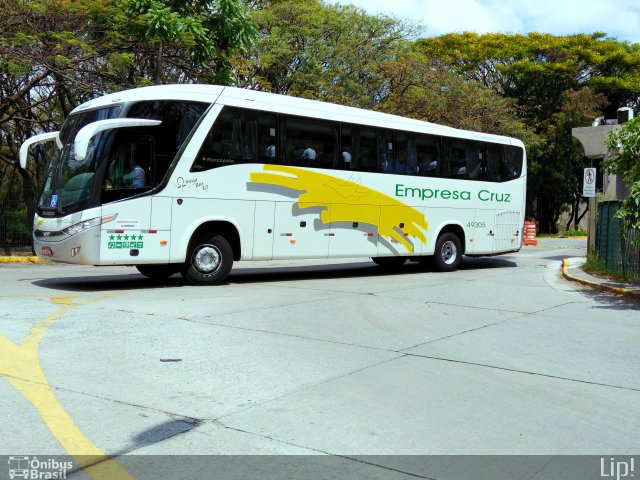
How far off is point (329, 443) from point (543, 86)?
4274 centimetres

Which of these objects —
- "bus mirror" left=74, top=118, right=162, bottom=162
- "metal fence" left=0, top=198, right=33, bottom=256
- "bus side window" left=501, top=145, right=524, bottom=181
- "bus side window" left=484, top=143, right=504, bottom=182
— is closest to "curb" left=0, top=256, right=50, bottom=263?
"metal fence" left=0, top=198, right=33, bottom=256

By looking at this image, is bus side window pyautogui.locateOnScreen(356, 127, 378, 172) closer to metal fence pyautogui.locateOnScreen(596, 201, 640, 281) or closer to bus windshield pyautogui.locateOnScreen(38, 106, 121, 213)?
metal fence pyautogui.locateOnScreen(596, 201, 640, 281)

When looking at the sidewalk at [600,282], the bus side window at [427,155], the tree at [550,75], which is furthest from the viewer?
the tree at [550,75]

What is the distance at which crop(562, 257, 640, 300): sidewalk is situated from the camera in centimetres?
1291

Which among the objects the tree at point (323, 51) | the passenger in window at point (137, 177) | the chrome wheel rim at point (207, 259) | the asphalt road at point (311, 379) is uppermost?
the tree at point (323, 51)

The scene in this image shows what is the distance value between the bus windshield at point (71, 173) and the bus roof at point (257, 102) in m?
0.27

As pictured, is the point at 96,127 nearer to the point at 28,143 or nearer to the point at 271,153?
the point at 28,143

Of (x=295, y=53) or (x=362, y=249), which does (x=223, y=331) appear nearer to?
(x=362, y=249)

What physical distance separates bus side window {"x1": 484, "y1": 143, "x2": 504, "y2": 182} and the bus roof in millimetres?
1962

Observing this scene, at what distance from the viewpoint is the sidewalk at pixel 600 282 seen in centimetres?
1291

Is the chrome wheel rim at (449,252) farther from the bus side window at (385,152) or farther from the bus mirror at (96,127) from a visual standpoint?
the bus mirror at (96,127)

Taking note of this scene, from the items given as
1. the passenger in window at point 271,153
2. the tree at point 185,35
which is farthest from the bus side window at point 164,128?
the tree at point 185,35

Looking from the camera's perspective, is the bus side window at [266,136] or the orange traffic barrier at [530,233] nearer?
the bus side window at [266,136]

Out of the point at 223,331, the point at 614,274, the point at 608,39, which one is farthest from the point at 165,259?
the point at 608,39
